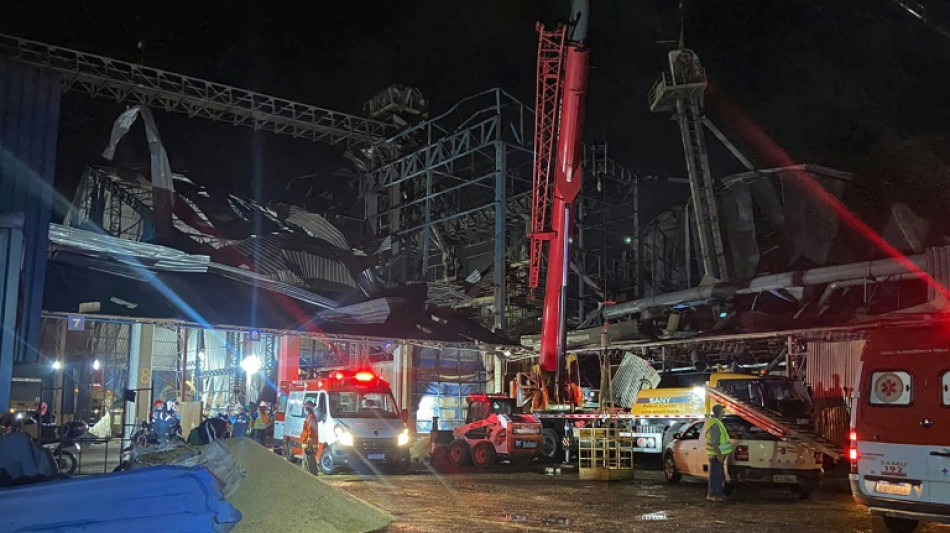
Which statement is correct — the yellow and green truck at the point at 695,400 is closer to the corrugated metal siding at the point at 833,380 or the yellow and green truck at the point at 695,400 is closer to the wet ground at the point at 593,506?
the wet ground at the point at 593,506

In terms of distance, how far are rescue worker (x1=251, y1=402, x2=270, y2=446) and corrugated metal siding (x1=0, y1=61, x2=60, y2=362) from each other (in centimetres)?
1078

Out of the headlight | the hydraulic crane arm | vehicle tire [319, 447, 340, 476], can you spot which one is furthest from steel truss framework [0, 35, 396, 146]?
vehicle tire [319, 447, 340, 476]

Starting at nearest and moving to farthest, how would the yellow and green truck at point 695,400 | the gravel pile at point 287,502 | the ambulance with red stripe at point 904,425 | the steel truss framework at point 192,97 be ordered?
the ambulance with red stripe at point 904,425, the gravel pile at point 287,502, the yellow and green truck at point 695,400, the steel truss framework at point 192,97

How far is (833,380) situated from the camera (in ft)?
64.7

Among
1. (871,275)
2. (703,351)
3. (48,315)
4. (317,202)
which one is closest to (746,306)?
(703,351)

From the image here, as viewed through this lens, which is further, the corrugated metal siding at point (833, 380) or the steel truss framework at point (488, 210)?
the steel truss framework at point (488, 210)

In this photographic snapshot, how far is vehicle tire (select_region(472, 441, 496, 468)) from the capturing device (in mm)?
20969

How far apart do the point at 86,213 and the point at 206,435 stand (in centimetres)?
1832

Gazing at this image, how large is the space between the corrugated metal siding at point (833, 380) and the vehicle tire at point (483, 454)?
27.3 ft

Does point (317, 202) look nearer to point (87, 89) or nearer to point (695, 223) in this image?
point (87, 89)

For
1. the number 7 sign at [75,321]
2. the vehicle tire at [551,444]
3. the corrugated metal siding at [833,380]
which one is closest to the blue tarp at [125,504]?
the number 7 sign at [75,321]

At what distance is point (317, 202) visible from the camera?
1548 inches

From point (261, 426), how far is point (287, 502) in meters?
14.4

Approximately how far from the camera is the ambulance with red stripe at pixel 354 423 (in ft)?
59.7
